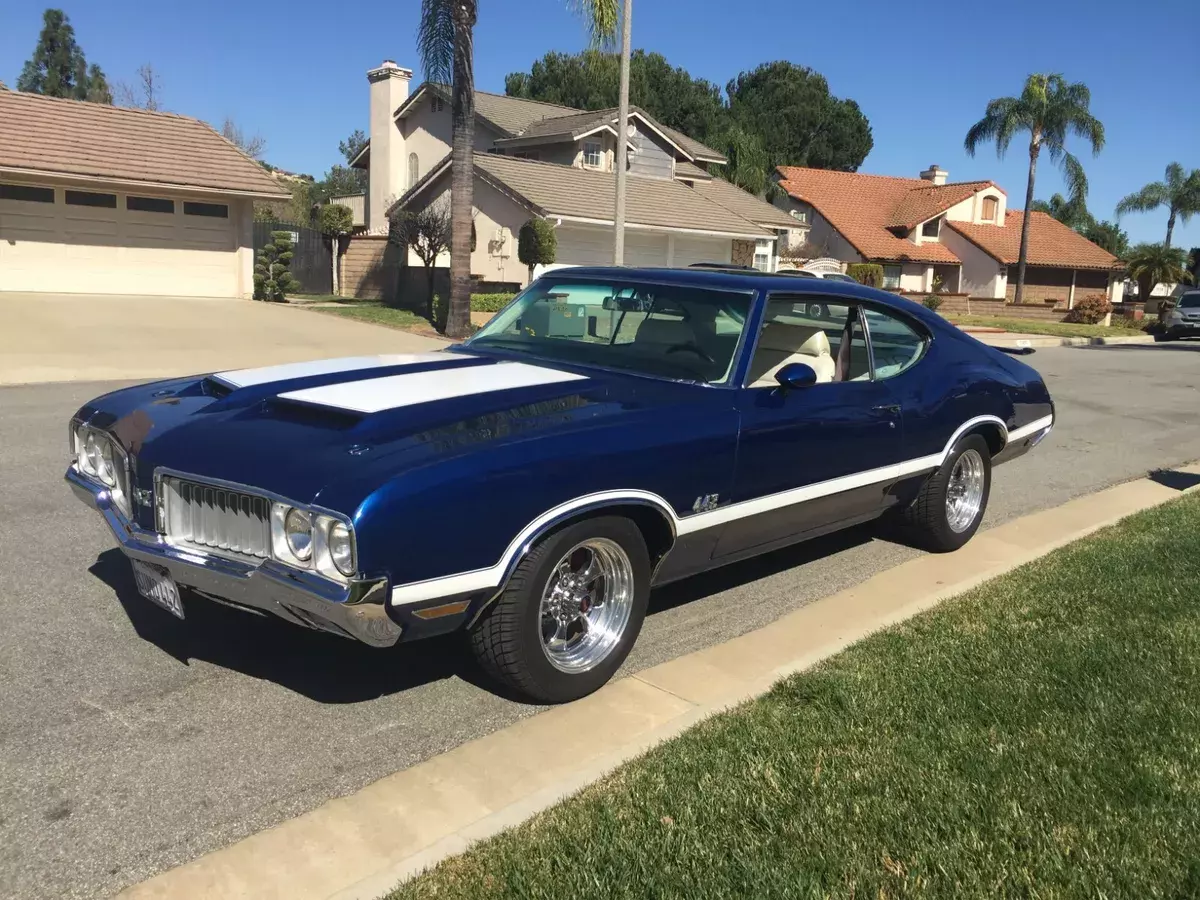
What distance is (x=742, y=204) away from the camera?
36.2m

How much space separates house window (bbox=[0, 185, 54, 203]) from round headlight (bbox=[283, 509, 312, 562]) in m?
→ 21.6

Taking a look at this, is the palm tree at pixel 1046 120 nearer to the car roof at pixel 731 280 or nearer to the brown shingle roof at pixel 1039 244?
the brown shingle roof at pixel 1039 244

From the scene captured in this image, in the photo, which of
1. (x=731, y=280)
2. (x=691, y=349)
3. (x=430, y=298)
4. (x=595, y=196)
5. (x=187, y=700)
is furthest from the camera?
(x=595, y=196)

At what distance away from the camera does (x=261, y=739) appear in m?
3.63

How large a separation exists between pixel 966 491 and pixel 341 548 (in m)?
4.43

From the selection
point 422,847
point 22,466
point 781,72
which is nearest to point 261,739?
point 422,847

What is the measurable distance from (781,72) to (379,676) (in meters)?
69.8

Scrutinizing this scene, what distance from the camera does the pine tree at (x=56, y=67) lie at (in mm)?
64875

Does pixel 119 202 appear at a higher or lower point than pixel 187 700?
higher

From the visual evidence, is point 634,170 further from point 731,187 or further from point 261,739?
point 261,739

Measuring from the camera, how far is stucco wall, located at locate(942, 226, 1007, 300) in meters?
46.2

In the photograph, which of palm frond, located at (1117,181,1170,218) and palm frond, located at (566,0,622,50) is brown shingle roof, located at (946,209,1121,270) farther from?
palm frond, located at (566,0,622,50)

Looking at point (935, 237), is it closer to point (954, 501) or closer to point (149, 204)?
point (149, 204)

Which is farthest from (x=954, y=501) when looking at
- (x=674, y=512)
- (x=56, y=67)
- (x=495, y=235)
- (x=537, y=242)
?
(x=56, y=67)
